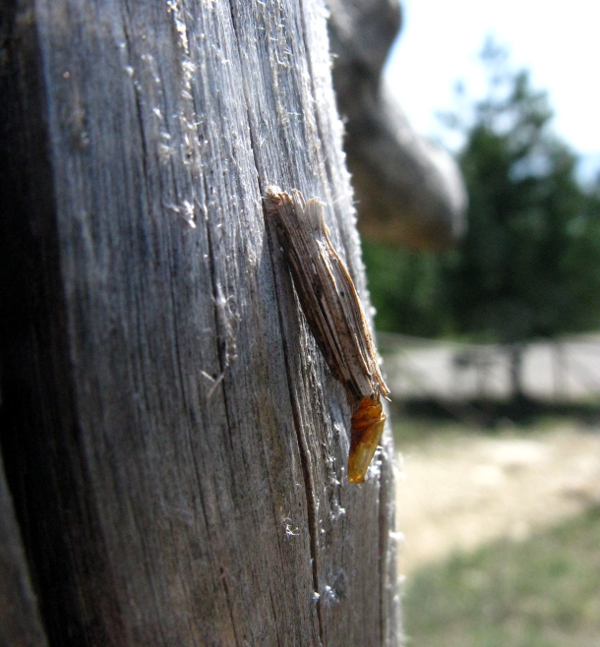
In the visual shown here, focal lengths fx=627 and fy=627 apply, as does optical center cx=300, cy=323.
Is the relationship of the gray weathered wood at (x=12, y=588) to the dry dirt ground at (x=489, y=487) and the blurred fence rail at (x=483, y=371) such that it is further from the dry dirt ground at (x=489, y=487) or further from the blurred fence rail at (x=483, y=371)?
the blurred fence rail at (x=483, y=371)

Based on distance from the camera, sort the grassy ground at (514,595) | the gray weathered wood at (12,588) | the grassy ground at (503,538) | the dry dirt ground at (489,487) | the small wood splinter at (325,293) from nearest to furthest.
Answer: the gray weathered wood at (12,588) < the small wood splinter at (325,293) < the grassy ground at (514,595) < the grassy ground at (503,538) < the dry dirt ground at (489,487)

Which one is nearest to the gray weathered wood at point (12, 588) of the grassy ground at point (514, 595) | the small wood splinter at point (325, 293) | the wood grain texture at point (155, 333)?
the wood grain texture at point (155, 333)

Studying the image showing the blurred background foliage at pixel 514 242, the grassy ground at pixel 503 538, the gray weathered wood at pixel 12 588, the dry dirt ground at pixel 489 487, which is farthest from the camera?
the blurred background foliage at pixel 514 242

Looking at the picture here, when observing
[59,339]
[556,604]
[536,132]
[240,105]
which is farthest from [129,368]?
[536,132]

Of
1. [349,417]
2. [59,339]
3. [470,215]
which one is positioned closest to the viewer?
[59,339]

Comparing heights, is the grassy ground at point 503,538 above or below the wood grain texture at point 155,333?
below

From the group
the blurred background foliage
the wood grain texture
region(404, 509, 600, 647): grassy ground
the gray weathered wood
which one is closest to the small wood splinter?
the wood grain texture

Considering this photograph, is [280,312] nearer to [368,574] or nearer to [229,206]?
[229,206]
